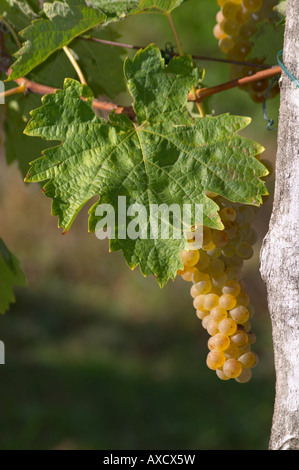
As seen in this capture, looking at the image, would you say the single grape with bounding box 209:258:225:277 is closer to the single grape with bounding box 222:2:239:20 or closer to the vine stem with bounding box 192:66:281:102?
the vine stem with bounding box 192:66:281:102

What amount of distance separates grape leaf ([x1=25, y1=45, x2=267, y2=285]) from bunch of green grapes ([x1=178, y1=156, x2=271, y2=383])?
84 mm

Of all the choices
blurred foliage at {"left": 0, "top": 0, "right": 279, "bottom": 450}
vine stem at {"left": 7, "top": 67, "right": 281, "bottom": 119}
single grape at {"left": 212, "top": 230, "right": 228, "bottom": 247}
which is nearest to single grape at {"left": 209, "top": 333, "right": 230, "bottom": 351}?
single grape at {"left": 212, "top": 230, "right": 228, "bottom": 247}

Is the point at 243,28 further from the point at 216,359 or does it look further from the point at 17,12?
the point at 216,359

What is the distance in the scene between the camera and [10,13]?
848 millimetres

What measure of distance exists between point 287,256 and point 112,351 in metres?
3.35

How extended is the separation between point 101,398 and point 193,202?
292 centimetres

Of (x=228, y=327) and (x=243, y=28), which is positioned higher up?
(x=243, y=28)

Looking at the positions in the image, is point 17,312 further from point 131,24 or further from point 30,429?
point 131,24

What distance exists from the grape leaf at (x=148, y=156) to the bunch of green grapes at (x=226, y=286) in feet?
0.27

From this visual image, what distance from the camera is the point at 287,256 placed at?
1.77 ft

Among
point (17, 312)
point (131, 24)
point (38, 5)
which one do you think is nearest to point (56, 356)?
point (17, 312)

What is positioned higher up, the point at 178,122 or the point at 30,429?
the point at 178,122

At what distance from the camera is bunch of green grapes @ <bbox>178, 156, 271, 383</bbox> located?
2.33 ft

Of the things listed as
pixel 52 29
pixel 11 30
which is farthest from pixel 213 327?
pixel 11 30
